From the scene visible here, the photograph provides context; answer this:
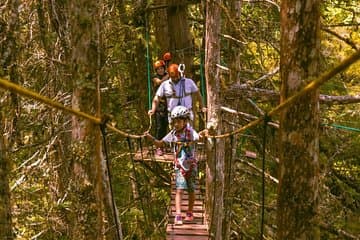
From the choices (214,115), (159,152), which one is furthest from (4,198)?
(159,152)

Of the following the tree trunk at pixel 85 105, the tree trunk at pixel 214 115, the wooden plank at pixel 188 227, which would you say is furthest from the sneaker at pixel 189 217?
the tree trunk at pixel 85 105

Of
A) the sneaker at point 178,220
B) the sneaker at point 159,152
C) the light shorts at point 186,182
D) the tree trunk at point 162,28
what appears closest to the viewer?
the sneaker at point 178,220

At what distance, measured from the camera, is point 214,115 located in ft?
17.1

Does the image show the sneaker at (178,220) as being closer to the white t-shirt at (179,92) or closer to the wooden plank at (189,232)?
the wooden plank at (189,232)

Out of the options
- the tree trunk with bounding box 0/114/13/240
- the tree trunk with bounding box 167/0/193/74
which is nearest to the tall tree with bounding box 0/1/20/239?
the tree trunk with bounding box 0/114/13/240

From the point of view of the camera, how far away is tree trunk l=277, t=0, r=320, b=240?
280cm

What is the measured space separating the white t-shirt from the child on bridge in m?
0.82

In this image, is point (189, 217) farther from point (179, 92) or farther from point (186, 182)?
point (179, 92)

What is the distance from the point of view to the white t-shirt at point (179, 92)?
538 centimetres

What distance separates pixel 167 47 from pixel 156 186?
2060mm

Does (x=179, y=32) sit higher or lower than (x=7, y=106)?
higher

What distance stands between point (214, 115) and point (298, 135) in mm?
2392

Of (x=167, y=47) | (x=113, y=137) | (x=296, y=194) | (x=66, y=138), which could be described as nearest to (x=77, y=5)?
(x=296, y=194)

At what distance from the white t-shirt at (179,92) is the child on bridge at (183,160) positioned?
0.82 metres
